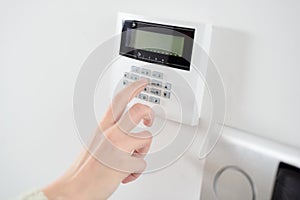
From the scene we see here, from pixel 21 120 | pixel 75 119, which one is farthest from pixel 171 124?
pixel 21 120

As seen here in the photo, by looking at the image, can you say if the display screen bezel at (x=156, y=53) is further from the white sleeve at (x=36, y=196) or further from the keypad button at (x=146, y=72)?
the white sleeve at (x=36, y=196)

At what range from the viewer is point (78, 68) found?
0.43m

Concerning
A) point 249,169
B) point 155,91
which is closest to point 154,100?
point 155,91

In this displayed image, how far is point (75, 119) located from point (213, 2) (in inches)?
9.4

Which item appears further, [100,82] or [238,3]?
[100,82]

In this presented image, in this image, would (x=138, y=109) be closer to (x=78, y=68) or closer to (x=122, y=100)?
(x=122, y=100)

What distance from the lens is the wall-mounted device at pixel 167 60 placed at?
313mm

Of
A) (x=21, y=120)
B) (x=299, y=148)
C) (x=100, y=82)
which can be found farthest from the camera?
(x=21, y=120)

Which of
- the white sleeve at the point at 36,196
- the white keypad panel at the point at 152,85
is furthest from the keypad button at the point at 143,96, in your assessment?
the white sleeve at the point at 36,196

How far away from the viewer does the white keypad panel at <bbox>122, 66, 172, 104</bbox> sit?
0.33 meters

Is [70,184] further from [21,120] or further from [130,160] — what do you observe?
[21,120]

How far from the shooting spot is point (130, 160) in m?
0.34

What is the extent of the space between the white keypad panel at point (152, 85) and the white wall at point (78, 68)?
58 mm

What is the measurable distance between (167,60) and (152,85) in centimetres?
3
